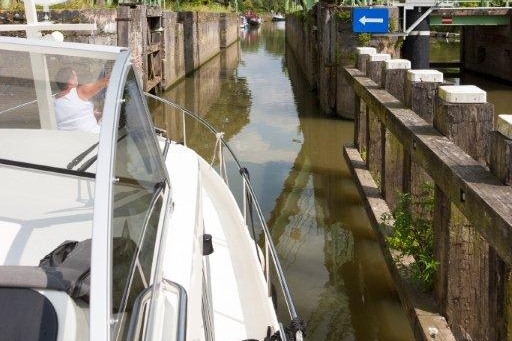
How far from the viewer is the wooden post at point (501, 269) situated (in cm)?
313

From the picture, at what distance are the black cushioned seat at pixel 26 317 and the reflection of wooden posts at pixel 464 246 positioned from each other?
2.35m

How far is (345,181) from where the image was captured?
28.3 feet

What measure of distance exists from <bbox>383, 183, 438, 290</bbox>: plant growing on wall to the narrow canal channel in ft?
1.56

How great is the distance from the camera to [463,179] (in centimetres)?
337

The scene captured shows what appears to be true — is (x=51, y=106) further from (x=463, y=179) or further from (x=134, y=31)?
(x=134, y=31)

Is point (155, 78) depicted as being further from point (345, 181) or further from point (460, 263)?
point (460, 263)

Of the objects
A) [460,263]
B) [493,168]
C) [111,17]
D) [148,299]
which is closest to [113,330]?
[148,299]

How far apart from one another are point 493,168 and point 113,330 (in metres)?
2.18

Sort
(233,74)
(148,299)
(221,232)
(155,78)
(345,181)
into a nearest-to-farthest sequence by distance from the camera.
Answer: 1. (148,299)
2. (221,232)
3. (345,181)
4. (155,78)
5. (233,74)

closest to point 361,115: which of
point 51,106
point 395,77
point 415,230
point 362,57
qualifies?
point 362,57

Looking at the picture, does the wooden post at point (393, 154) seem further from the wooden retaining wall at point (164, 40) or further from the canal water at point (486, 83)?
the canal water at point (486, 83)

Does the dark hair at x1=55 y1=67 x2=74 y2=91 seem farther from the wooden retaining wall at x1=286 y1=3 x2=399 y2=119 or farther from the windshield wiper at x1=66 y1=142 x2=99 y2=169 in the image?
the wooden retaining wall at x1=286 y1=3 x2=399 y2=119

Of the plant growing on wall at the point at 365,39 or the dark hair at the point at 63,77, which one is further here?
the plant growing on wall at the point at 365,39

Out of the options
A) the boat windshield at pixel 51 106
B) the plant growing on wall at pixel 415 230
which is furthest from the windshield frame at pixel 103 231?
the plant growing on wall at pixel 415 230
